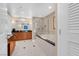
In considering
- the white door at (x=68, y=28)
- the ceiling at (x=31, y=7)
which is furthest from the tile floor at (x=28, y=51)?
the white door at (x=68, y=28)

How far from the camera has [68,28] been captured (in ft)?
4.48

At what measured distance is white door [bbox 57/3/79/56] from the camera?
122cm

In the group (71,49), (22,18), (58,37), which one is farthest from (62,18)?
(22,18)

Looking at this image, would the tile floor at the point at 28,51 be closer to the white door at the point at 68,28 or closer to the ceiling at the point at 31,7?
the ceiling at the point at 31,7

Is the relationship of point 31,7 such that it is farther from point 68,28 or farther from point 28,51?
point 68,28

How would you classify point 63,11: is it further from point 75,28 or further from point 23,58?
point 23,58

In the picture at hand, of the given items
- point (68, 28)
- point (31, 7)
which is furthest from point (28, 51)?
point (68, 28)

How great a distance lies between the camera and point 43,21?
1064cm

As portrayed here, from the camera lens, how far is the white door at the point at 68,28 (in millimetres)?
1224

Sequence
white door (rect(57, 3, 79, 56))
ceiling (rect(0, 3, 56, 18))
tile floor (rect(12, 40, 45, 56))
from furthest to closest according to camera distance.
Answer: ceiling (rect(0, 3, 56, 18)), tile floor (rect(12, 40, 45, 56)), white door (rect(57, 3, 79, 56))

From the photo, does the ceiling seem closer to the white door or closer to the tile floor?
the tile floor

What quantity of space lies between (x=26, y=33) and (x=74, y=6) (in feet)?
32.8

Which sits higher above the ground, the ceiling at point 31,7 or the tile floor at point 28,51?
the ceiling at point 31,7

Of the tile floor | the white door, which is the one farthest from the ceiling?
the white door
